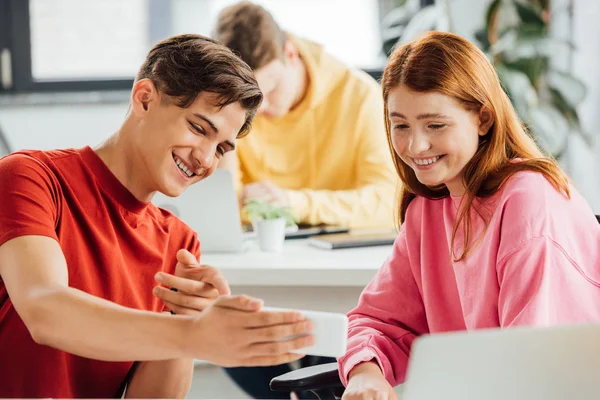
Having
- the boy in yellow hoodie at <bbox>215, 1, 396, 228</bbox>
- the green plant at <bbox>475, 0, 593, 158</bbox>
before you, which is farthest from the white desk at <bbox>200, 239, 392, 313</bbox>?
the green plant at <bbox>475, 0, 593, 158</bbox>

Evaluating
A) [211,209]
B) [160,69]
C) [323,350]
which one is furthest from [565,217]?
[211,209]

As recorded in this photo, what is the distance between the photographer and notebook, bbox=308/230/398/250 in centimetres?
214

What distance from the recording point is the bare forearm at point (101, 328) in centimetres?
96

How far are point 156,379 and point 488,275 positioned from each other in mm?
559

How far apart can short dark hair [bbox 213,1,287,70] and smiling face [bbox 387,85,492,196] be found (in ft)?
3.67

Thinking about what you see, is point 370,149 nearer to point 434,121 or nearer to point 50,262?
point 434,121

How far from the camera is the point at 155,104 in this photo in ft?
4.36

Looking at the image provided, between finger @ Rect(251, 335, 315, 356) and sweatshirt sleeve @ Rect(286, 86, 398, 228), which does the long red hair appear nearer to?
finger @ Rect(251, 335, 315, 356)

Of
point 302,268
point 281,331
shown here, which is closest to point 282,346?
point 281,331

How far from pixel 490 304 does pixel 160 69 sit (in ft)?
2.17

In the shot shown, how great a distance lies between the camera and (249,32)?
8.14 ft

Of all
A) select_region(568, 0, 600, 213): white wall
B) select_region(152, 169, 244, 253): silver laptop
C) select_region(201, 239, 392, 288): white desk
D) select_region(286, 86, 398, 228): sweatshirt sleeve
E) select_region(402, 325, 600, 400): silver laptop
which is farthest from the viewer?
select_region(568, 0, 600, 213): white wall

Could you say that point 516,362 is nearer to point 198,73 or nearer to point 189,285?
point 189,285

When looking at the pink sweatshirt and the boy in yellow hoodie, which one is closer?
the pink sweatshirt
